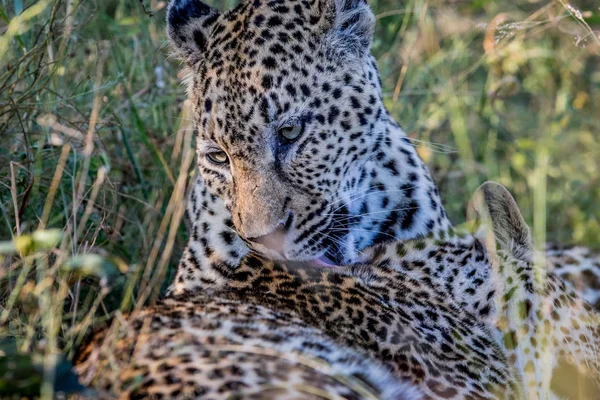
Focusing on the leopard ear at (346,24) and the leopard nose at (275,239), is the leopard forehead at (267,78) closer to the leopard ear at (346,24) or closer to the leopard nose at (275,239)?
the leopard ear at (346,24)

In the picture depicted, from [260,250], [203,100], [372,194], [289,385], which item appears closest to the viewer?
[289,385]

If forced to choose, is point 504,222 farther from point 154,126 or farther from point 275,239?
point 154,126

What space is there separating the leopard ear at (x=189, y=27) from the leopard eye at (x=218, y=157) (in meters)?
0.56

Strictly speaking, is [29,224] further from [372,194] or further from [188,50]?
[372,194]

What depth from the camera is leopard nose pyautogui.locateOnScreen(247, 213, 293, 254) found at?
479 centimetres

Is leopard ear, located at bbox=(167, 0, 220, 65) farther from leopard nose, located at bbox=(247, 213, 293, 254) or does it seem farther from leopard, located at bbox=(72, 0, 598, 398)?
leopard nose, located at bbox=(247, 213, 293, 254)

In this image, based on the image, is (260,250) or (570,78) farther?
(570,78)

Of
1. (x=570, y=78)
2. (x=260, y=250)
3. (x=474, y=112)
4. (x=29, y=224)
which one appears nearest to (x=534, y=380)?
(x=260, y=250)

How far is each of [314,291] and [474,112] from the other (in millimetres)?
4150

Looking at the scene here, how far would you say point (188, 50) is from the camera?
17.8 feet

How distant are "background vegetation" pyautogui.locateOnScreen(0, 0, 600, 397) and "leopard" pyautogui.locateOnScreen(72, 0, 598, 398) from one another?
12.5 inches

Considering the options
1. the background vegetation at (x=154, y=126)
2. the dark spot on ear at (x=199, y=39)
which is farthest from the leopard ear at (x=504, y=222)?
the dark spot on ear at (x=199, y=39)

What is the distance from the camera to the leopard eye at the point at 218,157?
518 centimetres

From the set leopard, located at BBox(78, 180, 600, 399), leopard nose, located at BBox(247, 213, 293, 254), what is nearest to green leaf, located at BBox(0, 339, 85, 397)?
leopard, located at BBox(78, 180, 600, 399)
